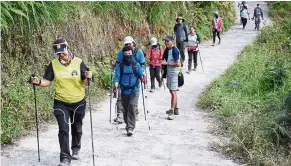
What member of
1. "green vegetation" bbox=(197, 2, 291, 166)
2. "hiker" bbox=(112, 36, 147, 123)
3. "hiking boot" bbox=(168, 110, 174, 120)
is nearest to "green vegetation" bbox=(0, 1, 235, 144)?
"hiker" bbox=(112, 36, 147, 123)

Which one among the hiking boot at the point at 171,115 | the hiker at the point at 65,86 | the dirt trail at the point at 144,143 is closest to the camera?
the hiker at the point at 65,86

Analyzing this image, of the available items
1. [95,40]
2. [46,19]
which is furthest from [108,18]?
[46,19]

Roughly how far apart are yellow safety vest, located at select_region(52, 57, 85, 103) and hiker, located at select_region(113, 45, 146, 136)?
1.66m

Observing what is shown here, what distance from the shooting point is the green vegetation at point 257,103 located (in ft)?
25.5

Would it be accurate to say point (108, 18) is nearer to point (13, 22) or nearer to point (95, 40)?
point (95, 40)

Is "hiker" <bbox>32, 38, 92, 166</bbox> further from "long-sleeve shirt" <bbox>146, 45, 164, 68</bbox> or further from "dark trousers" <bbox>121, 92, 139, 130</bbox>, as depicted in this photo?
"long-sleeve shirt" <bbox>146, 45, 164, 68</bbox>

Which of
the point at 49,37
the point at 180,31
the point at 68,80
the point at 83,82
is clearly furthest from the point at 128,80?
the point at 180,31

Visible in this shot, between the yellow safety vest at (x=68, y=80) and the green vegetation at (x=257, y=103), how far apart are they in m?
3.05

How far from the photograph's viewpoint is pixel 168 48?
1016cm

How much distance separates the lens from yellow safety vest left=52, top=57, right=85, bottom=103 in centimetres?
670

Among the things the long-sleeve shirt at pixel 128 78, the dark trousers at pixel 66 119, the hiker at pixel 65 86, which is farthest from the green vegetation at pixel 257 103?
the hiker at pixel 65 86

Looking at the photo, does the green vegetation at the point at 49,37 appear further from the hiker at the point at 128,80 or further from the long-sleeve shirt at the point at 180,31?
the hiker at the point at 128,80

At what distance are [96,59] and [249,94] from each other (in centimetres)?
453

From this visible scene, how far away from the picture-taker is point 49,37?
10.7 metres
